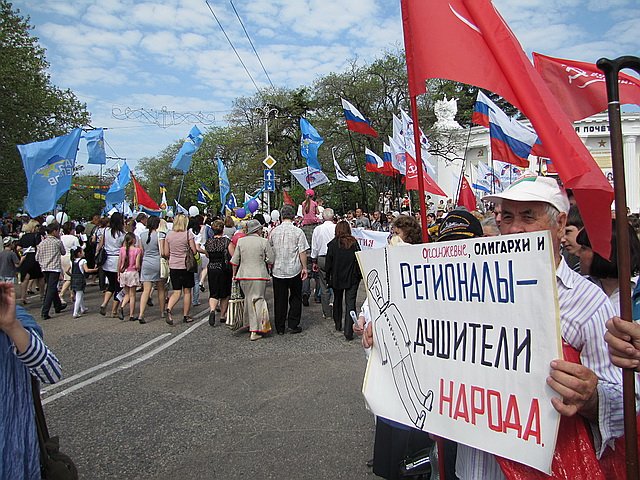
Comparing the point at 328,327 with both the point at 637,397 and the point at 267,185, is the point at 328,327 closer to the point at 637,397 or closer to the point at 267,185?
the point at 637,397

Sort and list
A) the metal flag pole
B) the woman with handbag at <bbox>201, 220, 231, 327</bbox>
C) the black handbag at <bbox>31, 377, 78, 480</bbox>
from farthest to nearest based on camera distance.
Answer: the woman with handbag at <bbox>201, 220, 231, 327</bbox>, the black handbag at <bbox>31, 377, 78, 480</bbox>, the metal flag pole

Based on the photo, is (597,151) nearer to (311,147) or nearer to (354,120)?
(311,147)

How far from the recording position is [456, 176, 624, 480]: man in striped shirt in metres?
1.57

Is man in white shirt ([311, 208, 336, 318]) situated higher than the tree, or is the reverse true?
the tree

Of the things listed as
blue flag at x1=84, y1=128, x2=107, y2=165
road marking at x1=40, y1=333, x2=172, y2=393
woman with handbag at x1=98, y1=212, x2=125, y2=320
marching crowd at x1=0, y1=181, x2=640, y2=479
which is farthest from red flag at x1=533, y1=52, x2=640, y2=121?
blue flag at x1=84, y1=128, x2=107, y2=165

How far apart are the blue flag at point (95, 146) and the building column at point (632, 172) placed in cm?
4172

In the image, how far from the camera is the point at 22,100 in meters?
25.6

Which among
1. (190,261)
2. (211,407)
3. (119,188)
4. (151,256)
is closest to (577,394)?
(211,407)

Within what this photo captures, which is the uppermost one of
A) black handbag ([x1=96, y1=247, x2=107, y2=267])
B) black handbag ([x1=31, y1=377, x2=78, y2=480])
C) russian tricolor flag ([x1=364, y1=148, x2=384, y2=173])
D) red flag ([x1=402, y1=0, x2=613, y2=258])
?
russian tricolor flag ([x1=364, y1=148, x2=384, y2=173])

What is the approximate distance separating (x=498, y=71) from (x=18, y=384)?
242cm

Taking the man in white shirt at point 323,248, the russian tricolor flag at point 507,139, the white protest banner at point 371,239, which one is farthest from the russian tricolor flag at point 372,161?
the white protest banner at point 371,239

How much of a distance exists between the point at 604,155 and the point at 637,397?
4416cm

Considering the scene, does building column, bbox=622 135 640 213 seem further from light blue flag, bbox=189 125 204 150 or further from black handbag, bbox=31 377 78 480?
black handbag, bbox=31 377 78 480

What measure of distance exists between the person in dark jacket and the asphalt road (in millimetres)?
540
